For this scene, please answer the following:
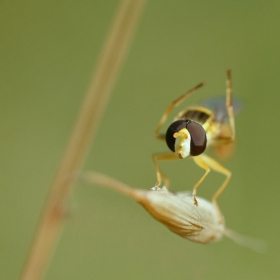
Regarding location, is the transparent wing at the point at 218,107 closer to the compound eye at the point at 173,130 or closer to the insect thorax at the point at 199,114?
the insect thorax at the point at 199,114

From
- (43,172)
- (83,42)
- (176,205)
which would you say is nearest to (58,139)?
(43,172)

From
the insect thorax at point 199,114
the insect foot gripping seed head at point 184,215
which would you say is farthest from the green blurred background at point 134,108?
the insect foot gripping seed head at point 184,215

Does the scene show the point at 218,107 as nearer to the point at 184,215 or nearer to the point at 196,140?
the point at 196,140

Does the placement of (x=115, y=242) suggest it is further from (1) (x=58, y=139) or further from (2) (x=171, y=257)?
(2) (x=171, y=257)

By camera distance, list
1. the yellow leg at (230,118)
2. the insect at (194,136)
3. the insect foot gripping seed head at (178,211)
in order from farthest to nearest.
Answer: the yellow leg at (230,118) → the insect at (194,136) → the insect foot gripping seed head at (178,211)

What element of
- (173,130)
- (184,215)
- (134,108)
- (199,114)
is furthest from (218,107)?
(134,108)

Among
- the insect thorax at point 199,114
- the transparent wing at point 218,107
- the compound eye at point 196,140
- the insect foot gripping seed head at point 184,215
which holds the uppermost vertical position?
the transparent wing at point 218,107

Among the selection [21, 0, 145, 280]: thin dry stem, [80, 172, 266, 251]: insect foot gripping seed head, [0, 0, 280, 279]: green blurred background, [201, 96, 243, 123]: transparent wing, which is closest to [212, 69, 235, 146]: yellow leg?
[201, 96, 243, 123]: transparent wing
